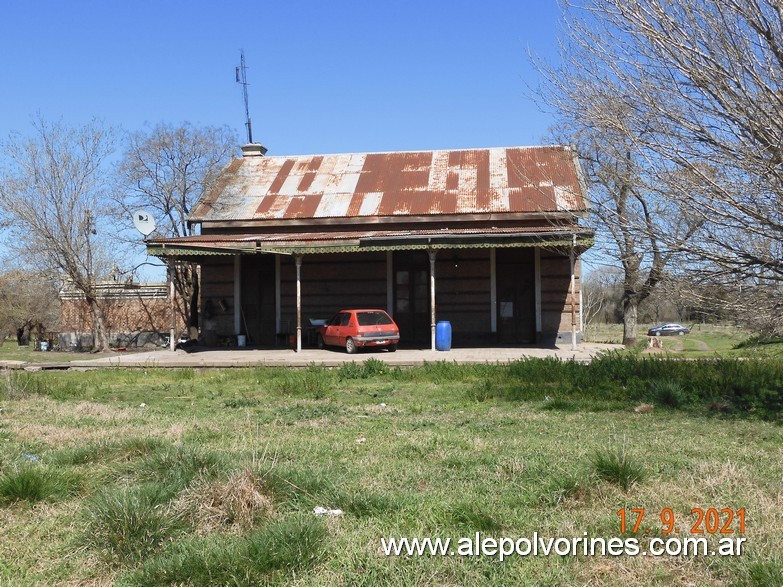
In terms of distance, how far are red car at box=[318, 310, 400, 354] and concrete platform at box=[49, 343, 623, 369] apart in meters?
0.30

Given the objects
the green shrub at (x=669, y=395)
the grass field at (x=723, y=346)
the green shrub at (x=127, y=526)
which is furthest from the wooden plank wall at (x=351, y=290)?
the green shrub at (x=127, y=526)

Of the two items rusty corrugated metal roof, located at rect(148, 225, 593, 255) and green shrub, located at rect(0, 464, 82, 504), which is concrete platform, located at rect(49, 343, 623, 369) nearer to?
rusty corrugated metal roof, located at rect(148, 225, 593, 255)

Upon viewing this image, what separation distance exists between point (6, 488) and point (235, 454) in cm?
179

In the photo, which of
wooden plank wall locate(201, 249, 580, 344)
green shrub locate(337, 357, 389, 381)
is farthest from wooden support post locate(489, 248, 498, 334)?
green shrub locate(337, 357, 389, 381)

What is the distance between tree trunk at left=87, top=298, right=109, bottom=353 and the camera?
27.5 meters

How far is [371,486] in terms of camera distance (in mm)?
5590

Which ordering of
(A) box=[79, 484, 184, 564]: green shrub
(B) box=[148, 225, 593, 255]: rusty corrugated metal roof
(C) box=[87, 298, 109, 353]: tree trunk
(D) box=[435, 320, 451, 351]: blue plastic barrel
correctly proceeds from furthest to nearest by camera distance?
(C) box=[87, 298, 109, 353]: tree trunk < (D) box=[435, 320, 451, 351]: blue plastic barrel < (B) box=[148, 225, 593, 255]: rusty corrugated metal roof < (A) box=[79, 484, 184, 564]: green shrub

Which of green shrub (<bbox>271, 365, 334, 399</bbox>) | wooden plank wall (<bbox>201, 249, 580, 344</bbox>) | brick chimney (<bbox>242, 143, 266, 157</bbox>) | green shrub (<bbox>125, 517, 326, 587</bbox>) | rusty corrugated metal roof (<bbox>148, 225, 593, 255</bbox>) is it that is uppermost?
brick chimney (<bbox>242, 143, 266, 157</bbox>)

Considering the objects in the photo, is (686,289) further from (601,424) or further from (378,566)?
(378,566)

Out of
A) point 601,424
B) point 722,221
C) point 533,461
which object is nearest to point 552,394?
point 601,424

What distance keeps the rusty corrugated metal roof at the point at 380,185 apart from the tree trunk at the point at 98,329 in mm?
6138

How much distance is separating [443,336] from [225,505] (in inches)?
657

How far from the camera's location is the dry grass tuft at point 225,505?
15.4 ft
